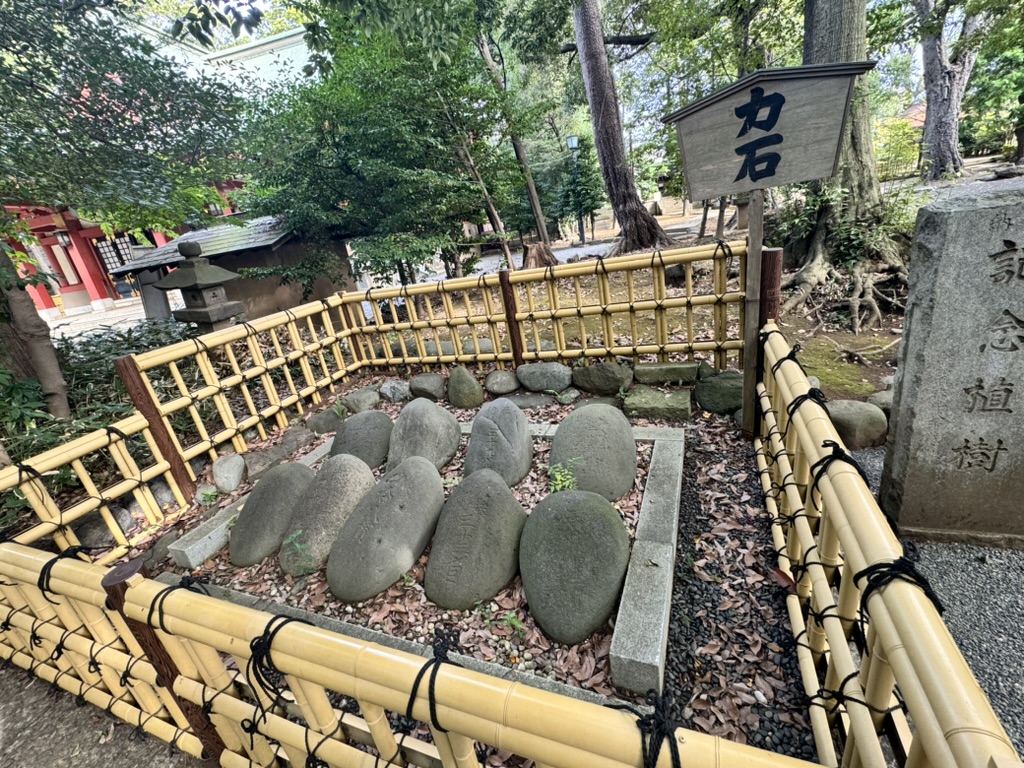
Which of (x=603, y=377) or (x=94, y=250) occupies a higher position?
(x=94, y=250)

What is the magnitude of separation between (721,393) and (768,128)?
2.10m

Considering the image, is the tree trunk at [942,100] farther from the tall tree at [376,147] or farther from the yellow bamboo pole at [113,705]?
the yellow bamboo pole at [113,705]

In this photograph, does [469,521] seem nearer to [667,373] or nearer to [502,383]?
[502,383]

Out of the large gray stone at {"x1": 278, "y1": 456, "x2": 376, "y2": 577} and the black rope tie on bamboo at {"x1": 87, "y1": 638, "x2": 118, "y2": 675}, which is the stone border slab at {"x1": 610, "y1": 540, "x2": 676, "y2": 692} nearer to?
the large gray stone at {"x1": 278, "y1": 456, "x2": 376, "y2": 577}

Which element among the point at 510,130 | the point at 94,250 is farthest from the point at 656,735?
the point at 94,250

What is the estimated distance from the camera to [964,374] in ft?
7.62

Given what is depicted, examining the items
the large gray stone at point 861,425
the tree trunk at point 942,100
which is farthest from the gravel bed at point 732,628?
the tree trunk at point 942,100

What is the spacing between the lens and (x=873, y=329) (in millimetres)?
5180

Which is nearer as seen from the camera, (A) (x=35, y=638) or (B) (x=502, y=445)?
(A) (x=35, y=638)

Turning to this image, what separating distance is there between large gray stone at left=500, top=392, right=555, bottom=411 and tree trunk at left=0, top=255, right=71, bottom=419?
15.3 ft

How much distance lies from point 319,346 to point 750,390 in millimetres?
4629

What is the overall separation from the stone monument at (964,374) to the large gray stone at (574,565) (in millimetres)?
1804

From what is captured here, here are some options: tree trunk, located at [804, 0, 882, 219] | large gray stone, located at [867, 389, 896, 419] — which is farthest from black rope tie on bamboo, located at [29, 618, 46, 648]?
tree trunk, located at [804, 0, 882, 219]

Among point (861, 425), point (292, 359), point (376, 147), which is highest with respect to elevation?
point (376, 147)
